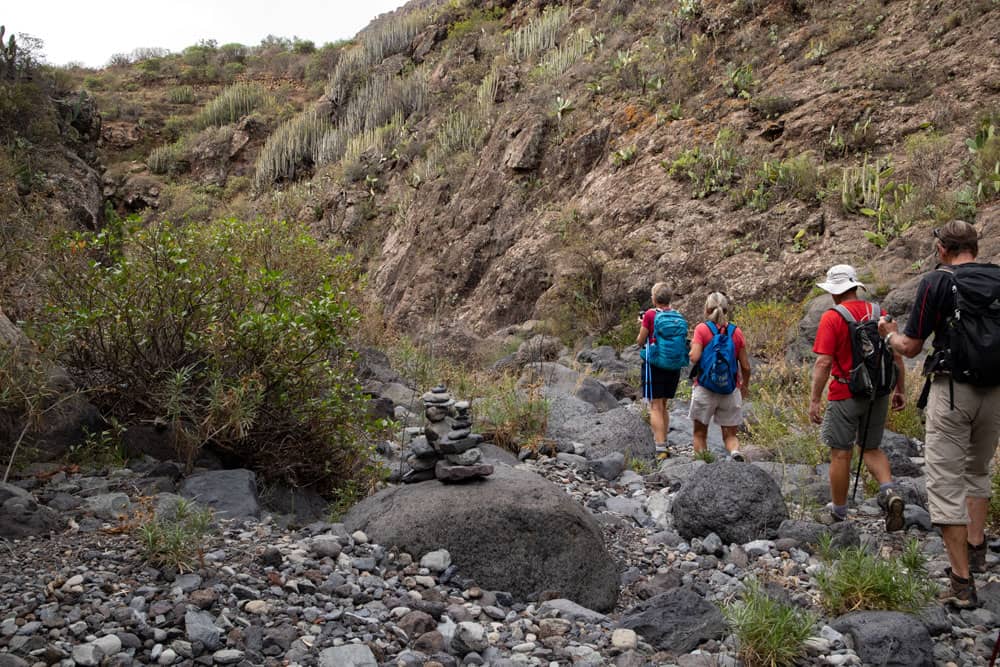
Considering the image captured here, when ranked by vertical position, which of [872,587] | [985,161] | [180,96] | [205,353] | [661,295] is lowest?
[872,587]

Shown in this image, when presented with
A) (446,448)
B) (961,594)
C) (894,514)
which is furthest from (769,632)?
(446,448)

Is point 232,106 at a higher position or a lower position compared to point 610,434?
higher

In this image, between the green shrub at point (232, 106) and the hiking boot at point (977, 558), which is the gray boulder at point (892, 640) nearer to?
the hiking boot at point (977, 558)

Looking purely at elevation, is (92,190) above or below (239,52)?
below

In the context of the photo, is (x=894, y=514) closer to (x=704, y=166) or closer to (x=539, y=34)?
(x=704, y=166)

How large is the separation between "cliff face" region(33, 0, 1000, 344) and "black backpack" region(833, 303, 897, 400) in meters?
6.17

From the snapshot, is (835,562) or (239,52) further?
(239,52)

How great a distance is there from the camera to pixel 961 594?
12.9 ft

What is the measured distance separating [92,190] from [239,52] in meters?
32.6

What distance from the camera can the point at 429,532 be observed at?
432 centimetres

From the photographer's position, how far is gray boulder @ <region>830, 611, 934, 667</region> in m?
3.33

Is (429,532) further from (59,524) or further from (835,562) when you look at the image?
(835,562)

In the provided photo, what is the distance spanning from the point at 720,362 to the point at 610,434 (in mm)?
1310

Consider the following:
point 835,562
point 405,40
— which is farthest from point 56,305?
point 405,40
